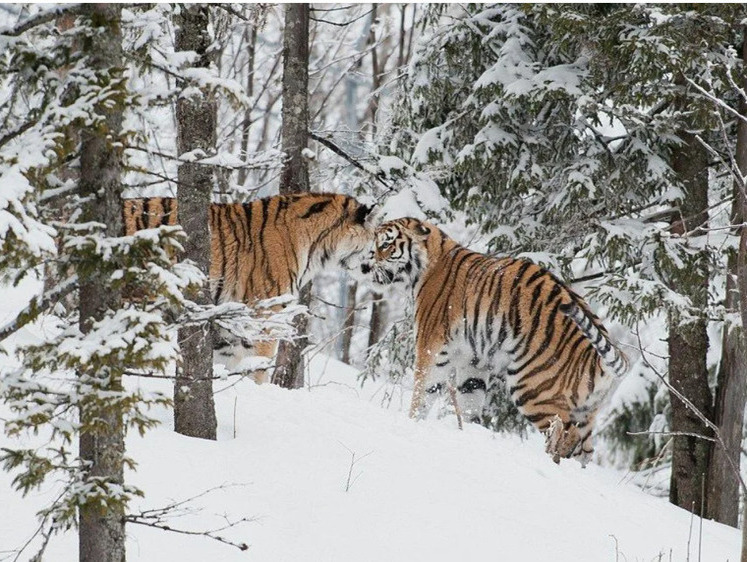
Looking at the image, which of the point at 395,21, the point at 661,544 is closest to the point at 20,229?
the point at 661,544

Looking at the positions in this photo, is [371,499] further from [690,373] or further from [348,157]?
[348,157]

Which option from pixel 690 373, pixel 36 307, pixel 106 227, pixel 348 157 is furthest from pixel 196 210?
pixel 690 373

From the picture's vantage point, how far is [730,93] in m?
7.96

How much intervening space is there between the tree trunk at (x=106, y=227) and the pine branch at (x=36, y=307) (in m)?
0.07

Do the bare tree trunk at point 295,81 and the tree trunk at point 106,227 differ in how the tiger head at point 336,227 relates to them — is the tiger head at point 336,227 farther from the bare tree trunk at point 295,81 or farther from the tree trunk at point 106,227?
the tree trunk at point 106,227

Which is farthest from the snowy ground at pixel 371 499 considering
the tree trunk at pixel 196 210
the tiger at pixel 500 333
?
the tiger at pixel 500 333

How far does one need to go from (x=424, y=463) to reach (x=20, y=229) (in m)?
3.23

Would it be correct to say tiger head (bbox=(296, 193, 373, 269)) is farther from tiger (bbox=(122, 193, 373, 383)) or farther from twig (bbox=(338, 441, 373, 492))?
twig (bbox=(338, 441, 373, 492))

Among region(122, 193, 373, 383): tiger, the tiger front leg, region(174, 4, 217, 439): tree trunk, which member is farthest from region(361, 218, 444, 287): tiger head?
region(174, 4, 217, 439): tree trunk

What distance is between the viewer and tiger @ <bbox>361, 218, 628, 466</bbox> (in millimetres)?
7691

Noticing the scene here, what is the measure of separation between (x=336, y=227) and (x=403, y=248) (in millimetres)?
652

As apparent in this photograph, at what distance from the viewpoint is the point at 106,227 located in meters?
3.56

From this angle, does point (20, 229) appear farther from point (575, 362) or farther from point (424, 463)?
point (575, 362)

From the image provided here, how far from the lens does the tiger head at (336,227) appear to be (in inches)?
334
